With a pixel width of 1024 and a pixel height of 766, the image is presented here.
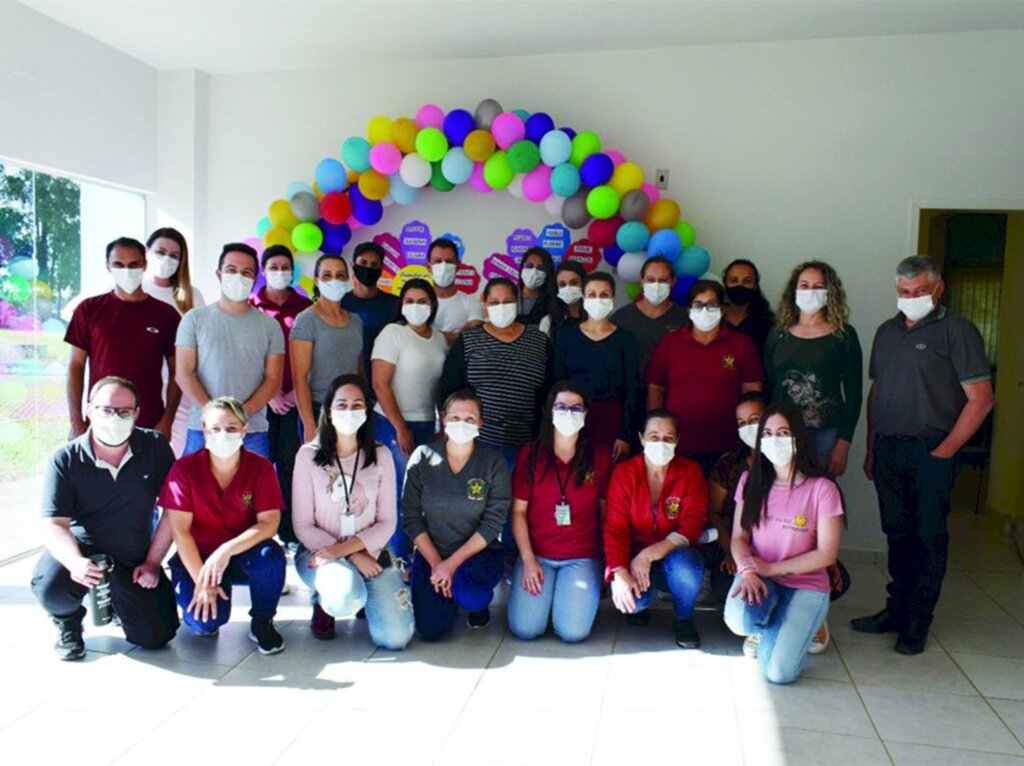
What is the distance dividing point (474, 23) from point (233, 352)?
231cm

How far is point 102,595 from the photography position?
321 centimetres

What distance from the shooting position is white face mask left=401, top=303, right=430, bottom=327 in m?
3.91

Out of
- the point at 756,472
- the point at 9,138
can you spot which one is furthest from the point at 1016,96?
the point at 9,138

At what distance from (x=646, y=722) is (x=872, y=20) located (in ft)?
12.6

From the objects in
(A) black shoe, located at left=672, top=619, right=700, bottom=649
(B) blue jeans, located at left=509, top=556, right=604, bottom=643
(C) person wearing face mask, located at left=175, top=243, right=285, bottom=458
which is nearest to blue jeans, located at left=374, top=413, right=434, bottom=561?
(C) person wearing face mask, located at left=175, top=243, right=285, bottom=458

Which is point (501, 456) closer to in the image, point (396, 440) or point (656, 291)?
point (396, 440)

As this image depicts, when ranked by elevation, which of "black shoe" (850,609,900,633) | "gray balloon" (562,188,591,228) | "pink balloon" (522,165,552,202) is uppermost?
"pink balloon" (522,165,552,202)

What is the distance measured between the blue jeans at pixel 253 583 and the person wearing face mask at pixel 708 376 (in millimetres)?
1828

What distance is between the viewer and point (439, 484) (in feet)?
11.5

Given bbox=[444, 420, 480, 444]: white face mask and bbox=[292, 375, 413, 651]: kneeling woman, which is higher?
bbox=[444, 420, 480, 444]: white face mask

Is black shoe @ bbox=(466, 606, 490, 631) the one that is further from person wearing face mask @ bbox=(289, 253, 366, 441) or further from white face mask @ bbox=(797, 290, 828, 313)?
white face mask @ bbox=(797, 290, 828, 313)

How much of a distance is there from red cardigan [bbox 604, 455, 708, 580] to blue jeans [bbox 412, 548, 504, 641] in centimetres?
50

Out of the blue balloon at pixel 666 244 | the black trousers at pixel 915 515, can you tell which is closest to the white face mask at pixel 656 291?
the blue balloon at pixel 666 244

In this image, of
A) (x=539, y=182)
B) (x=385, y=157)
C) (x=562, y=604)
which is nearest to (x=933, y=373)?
(x=562, y=604)
